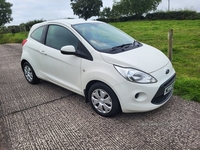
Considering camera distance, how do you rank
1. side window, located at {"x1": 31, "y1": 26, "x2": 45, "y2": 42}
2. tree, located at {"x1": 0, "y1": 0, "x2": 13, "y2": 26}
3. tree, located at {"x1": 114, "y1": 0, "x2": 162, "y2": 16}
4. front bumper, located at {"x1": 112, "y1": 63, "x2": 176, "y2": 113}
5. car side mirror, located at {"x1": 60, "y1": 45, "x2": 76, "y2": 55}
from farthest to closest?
1. tree, located at {"x1": 0, "y1": 0, "x2": 13, "y2": 26}
2. tree, located at {"x1": 114, "y1": 0, "x2": 162, "y2": 16}
3. side window, located at {"x1": 31, "y1": 26, "x2": 45, "y2": 42}
4. car side mirror, located at {"x1": 60, "y1": 45, "x2": 76, "y2": 55}
5. front bumper, located at {"x1": 112, "y1": 63, "x2": 176, "y2": 113}

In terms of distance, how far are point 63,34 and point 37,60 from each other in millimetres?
1075

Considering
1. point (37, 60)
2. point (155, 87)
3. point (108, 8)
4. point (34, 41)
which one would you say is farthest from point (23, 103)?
point (108, 8)

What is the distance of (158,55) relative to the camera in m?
3.54

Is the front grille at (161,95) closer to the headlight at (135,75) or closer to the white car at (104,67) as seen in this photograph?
the white car at (104,67)

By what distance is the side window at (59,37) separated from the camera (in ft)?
12.1

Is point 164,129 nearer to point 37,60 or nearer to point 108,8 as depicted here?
point 37,60

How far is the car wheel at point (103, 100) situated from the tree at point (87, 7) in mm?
48378

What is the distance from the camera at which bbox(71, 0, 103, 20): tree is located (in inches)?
1906

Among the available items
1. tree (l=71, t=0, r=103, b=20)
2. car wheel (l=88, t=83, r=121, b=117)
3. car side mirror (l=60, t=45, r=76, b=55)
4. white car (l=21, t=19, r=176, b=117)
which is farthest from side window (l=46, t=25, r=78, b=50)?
tree (l=71, t=0, r=103, b=20)

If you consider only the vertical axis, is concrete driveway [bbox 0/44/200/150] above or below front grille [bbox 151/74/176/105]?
below

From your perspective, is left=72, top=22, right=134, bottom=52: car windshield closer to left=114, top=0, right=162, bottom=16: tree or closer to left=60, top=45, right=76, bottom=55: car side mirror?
left=60, top=45, right=76, bottom=55: car side mirror

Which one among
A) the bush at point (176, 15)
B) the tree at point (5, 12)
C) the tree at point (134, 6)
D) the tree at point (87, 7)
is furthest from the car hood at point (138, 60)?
the tree at point (5, 12)

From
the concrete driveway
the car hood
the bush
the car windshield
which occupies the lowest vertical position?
the concrete driveway

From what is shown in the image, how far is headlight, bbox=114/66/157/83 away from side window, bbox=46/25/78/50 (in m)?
1.12
